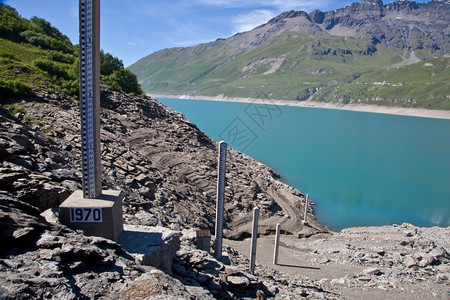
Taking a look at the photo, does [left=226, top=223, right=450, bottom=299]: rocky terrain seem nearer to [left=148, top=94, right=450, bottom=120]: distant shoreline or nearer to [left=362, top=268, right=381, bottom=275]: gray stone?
[left=362, top=268, right=381, bottom=275]: gray stone

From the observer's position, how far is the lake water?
81.3ft

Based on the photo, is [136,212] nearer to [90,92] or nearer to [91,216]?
[91,216]

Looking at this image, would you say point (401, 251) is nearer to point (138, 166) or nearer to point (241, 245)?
point (241, 245)

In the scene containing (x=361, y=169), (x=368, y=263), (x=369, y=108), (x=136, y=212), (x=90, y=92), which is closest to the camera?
(x=90, y=92)

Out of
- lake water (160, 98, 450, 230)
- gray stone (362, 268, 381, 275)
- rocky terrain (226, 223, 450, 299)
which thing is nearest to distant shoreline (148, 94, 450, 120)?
lake water (160, 98, 450, 230)

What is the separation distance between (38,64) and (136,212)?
1333 centimetres

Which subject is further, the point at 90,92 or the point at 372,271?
the point at 372,271

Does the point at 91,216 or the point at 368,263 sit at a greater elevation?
the point at 91,216

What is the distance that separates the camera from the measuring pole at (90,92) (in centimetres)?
476

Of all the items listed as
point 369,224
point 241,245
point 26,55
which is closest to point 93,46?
point 241,245

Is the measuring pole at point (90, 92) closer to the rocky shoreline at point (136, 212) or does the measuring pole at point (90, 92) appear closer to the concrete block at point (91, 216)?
the concrete block at point (91, 216)

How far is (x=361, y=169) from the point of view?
127 ft

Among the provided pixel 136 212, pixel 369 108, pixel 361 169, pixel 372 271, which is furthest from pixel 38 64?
pixel 369 108

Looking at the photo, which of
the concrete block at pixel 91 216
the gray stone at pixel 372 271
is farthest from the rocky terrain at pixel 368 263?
the concrete block at pixel 91 216
